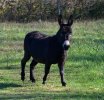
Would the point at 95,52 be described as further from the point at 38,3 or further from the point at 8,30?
the point at 38,3

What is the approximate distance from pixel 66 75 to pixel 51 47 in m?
2.32

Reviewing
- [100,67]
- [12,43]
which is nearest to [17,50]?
[12,43]

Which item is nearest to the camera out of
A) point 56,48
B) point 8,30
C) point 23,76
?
point 56,48

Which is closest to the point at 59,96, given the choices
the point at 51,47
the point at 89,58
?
the point at 51,47

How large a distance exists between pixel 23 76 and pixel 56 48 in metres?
1.80

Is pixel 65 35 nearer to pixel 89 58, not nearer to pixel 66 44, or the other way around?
pixel 66 44

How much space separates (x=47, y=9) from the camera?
144 ft

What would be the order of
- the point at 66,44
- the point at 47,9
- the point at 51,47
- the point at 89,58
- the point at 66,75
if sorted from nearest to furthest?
the point at 66,44 → the point at 51,47 → the point at 66,75 → the point at 89,58 → the point at 47,9

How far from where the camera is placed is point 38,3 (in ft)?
146

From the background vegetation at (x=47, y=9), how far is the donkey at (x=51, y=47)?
26.1m

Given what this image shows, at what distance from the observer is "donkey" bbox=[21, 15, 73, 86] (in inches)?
584

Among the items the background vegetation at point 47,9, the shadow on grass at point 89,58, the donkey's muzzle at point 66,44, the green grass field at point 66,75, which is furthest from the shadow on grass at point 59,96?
the background vegetation at point 47,9

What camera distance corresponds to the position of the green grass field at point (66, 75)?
14.0 metres

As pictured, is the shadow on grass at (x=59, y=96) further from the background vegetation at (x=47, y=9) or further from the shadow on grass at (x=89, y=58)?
the background vegetation at (x=47, y=9)
